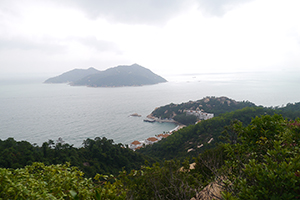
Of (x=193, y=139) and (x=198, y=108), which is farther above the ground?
(x=198, y=108)

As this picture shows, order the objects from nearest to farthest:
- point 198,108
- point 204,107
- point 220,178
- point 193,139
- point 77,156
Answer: point 220,178
point 77,156
point 193,139
point 198,108
point 204,107

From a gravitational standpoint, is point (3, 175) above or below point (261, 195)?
above

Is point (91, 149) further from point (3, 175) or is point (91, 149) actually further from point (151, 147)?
point (3, 175)

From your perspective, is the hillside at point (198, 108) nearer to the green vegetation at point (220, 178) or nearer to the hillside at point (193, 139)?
the hillside at point (193, 139)

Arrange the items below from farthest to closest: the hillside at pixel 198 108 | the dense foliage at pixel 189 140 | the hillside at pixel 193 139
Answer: the hillside at pixel 198 108 < the dense foliage at pixel 189 140 < the hillside at pixel 193 139

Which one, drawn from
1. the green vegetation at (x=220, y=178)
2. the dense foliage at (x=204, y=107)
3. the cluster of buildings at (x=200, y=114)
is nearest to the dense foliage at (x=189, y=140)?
the cluster of buildings at (x=200, y=114)

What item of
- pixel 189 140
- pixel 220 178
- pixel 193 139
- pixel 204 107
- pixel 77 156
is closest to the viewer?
pixel 220 178

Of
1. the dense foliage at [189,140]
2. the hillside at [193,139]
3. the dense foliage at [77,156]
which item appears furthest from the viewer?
the dense foliage at [189,140]

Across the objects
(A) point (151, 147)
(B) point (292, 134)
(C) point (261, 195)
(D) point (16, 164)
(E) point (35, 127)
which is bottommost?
(A) point (151, 147)

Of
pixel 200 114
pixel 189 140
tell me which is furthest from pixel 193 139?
pixel 200 114

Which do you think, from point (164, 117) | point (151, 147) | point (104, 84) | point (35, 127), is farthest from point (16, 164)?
point (104, 84)

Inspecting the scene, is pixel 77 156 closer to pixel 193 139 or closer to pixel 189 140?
pixel 189 140
